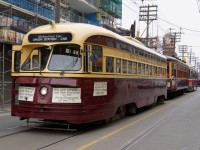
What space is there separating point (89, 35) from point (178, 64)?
20.6 metres

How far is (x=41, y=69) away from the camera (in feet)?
33.0

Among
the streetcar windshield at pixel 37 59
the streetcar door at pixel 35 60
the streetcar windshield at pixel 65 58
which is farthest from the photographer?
the streetcar door at pixel 35 60

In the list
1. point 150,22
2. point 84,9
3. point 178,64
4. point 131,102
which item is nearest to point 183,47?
point 150,22

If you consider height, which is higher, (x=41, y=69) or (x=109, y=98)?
(x=41, y=69)

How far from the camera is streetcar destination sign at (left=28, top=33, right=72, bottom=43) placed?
32.9 feet

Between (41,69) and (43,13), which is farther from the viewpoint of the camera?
(43,13)

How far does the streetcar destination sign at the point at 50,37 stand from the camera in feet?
32.9

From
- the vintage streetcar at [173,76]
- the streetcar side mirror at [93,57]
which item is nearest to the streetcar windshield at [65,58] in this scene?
the streetcar side mirror at [93,57]

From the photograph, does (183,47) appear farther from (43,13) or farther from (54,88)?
(54,88)

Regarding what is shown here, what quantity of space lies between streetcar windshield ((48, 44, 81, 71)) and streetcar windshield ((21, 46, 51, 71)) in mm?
230

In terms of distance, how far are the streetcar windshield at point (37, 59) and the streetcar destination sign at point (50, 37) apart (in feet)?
0.78

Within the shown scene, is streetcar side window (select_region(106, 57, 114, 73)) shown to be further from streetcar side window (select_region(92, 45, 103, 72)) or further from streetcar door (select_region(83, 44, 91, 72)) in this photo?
streetcar door (select_region(83, 44, 91, 72))

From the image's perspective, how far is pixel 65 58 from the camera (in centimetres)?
1005

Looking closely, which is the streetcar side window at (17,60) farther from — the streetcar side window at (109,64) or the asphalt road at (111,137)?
the streetcar side window at (109,64)
